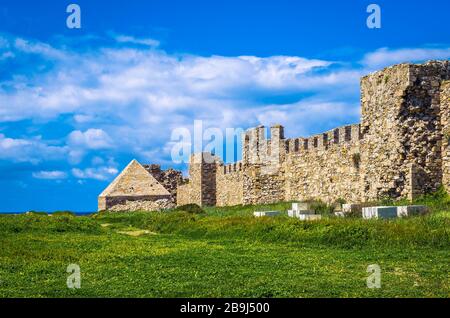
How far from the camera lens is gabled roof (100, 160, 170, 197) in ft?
161

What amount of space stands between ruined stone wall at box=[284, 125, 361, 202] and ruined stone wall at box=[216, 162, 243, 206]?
634 centimetres

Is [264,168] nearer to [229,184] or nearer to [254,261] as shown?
[229,184]

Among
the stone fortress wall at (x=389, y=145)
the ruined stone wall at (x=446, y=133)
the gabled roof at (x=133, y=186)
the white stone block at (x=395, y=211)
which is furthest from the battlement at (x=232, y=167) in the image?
the white stone block at (x=395, y=211)

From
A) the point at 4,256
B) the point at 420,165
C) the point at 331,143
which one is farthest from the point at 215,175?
the point at 4,256

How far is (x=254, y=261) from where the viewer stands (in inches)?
A: 517

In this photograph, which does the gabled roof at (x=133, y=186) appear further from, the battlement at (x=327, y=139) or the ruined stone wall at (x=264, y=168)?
the battlement at (x=327, y=139)

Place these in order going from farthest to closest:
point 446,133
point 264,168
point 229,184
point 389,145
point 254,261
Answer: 1. point 229,184
2. point 264,168
3. point 389,145
4. point 446,133
5. point 254,261

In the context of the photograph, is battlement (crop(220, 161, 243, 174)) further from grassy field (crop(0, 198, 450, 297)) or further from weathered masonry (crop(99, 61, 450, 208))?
grassy field (crop(0, 198, 450, 297))

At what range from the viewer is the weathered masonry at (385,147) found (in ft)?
72.8

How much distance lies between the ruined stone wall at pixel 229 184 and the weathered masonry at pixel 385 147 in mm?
6104

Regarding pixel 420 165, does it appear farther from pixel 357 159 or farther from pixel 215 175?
pixel 215 175

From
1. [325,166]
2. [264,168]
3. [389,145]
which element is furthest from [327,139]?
[264,168]

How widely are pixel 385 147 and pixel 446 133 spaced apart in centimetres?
247

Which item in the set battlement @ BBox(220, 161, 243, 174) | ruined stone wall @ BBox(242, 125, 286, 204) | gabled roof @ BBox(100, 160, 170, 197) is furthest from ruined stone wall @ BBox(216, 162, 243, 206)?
gabled roof @ BBox(100, 160, 170, 197)
